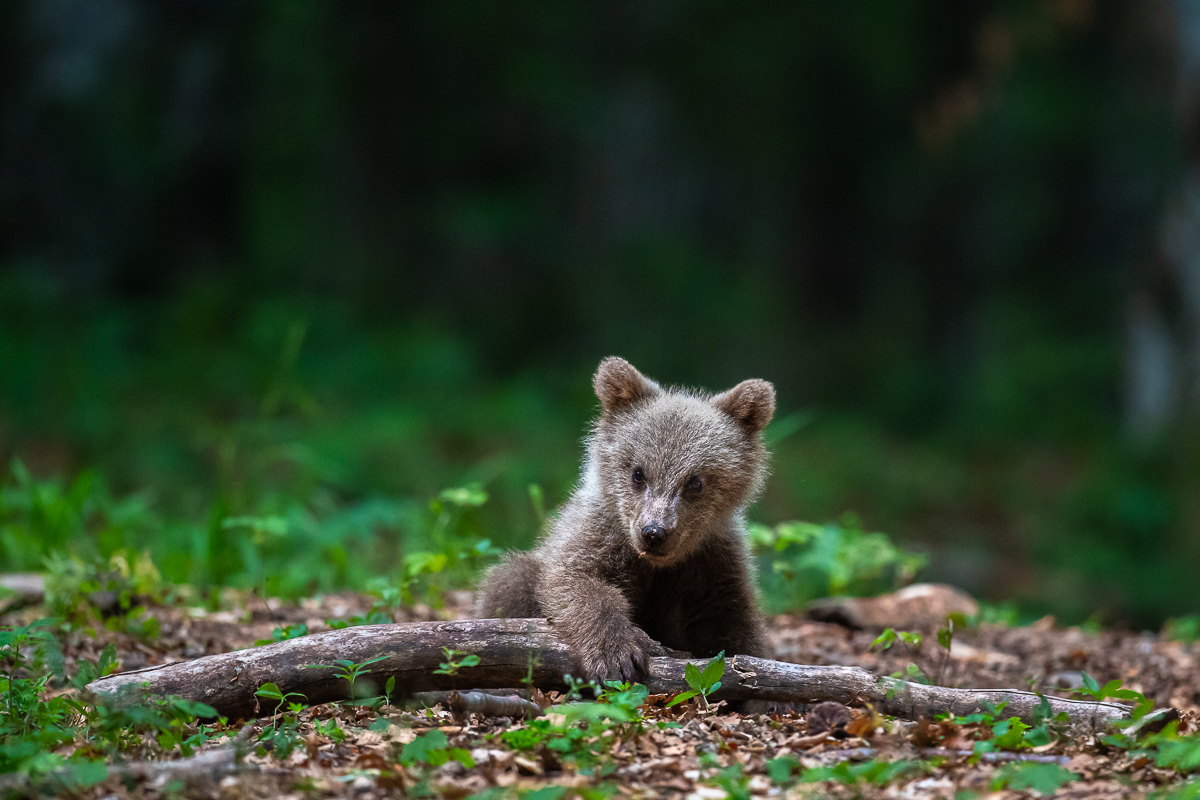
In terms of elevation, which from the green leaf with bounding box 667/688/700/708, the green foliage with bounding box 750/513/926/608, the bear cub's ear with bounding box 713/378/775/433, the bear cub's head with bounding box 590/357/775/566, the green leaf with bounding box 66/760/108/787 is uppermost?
the bear cub's ear with bounding box 713/378/775/433

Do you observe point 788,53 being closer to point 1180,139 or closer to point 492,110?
point 492,110

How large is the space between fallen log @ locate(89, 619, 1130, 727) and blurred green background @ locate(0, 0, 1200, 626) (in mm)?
1923

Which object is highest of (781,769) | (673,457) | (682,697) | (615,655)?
(673,457)

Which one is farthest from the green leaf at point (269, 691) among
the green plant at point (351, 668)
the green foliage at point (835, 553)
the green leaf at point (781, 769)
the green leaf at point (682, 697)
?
the green foliage at point (835, 553)

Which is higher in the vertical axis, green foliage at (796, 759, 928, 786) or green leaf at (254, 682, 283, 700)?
green leaf at (254, 682, 283, 700)

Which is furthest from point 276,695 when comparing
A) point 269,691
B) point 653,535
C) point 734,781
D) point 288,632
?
point 734,781

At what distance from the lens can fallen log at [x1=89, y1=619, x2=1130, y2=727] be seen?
367 centimetres

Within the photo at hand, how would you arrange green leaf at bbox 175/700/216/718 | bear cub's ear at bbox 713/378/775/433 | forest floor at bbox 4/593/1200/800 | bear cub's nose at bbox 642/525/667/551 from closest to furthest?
forest floor at bbox 4/593/1200/800 < green leaf at bbox 175/700/216/718 < bear cub's nose at bbox 642/525/667/551 < bear cub's ear at bbox 713/378/775/433

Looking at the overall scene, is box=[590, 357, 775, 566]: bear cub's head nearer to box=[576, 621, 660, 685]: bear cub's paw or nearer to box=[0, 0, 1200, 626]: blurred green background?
box=[576, 621, 660, 685]: bear cub's paw

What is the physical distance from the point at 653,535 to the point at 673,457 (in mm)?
428

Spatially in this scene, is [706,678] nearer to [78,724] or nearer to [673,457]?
[673,457]

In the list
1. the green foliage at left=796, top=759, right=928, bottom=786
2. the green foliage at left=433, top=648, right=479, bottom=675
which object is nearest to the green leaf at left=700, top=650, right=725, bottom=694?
the green foliage at left=796, top=759, right=928, bottom=786

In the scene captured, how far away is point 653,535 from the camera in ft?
13.5

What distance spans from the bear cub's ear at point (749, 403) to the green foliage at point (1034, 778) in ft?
6.54
